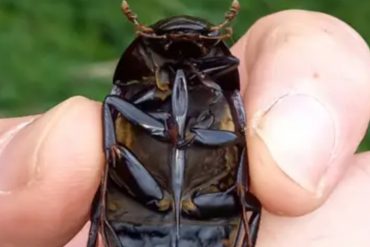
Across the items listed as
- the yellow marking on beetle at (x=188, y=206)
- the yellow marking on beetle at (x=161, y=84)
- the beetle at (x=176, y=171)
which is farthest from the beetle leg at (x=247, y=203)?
the yellow marking on beetle at (x=161, y=84)

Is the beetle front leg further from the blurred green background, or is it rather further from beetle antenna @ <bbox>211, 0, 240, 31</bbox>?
the blurred green background

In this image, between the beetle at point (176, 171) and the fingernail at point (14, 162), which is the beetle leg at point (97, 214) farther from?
the fingernail at point (14, 162)

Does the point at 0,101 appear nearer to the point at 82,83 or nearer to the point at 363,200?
the point at 82,83

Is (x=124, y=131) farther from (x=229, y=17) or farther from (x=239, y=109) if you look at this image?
(x=229, y=17)

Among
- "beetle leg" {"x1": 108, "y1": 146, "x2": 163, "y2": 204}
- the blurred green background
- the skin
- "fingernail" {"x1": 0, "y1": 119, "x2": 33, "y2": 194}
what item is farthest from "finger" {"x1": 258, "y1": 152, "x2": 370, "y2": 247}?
the blurred green background

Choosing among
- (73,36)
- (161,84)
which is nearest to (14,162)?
(161,84)

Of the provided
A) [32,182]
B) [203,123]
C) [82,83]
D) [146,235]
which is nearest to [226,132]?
[203,123]
